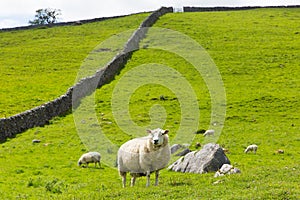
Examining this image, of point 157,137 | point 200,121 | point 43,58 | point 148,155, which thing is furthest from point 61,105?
point 43,58

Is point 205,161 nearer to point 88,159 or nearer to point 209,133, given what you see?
point 88,159

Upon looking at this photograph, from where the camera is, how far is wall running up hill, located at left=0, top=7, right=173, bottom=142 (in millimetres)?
27938

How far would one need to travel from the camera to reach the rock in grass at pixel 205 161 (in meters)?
18.2

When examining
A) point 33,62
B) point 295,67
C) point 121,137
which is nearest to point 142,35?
point 33,62

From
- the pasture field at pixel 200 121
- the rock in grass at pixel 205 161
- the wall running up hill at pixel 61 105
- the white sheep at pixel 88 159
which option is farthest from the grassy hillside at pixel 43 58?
the rock in grass at pixel 205 161

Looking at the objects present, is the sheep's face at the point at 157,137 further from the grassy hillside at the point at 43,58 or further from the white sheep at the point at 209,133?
the grassy hillside at the point at 43,58

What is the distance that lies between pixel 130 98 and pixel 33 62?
22.4 metres

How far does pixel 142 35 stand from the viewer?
61094 mm

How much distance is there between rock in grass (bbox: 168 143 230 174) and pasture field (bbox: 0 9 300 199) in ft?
1.98

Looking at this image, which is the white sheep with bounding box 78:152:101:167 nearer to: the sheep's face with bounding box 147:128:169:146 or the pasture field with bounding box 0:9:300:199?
the pasture field with bounding box 0:9:300:199

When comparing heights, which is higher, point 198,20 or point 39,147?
point 198,20

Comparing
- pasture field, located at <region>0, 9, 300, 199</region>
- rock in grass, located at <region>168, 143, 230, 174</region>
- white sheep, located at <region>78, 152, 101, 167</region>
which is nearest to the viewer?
pasture field, located at <region>0, 9, 300, 199</region>

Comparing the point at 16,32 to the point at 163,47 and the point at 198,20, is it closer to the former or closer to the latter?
the point at 198,20

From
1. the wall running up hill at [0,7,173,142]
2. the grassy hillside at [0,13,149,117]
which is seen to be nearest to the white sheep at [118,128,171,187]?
the wall running up hill at [0,7,173,142]
